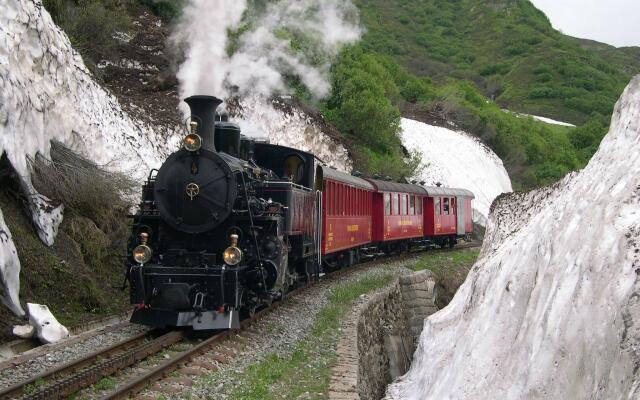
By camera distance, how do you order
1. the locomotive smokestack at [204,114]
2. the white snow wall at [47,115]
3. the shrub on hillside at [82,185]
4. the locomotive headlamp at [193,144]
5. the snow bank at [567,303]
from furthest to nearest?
the shrub on hillside at [82,185] < the white snow wall at [47,115] < the locomotive smokestack at [204,114] < the locomotive headlamp at [193,144] < the snow bank at [567,303]

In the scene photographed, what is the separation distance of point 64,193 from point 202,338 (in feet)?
15.2

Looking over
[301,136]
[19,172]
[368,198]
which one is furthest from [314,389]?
[301,136]

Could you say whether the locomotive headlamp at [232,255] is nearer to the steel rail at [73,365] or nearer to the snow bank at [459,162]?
the steel rail at [73,365]

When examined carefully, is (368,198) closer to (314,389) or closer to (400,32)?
(314,389)

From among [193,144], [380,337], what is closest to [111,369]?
[193,144]

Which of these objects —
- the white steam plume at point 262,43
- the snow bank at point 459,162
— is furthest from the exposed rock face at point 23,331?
the snow bank at point 459,162

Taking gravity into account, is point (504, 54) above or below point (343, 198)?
above

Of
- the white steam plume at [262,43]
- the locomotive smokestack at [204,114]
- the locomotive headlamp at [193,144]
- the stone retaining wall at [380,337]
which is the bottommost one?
the stone retaining wall at [380,337]

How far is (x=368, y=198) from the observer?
1988 cm

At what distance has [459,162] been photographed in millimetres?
42875

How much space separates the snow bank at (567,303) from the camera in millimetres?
4742

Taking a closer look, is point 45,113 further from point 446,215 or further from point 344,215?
point 446,215

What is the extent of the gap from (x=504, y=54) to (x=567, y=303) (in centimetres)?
10416

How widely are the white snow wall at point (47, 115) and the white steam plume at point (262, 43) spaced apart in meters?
2.04
